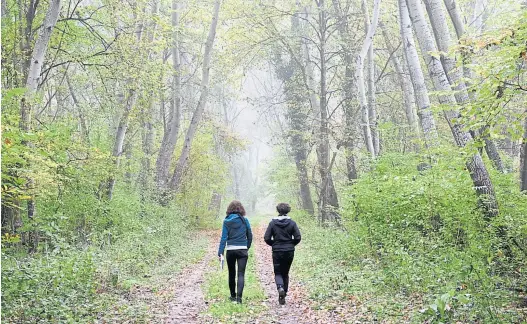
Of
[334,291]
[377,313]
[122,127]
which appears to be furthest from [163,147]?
[377,313]

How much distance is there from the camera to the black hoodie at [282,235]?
8.50m

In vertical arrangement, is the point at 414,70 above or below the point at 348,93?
below

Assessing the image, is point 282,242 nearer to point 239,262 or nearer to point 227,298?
point 239,262

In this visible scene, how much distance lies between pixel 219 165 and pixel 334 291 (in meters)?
19.6

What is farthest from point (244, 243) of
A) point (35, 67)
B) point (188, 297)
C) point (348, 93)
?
point (348, 93)

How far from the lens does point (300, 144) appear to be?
951 inches

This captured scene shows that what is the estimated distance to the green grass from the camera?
7.53 m

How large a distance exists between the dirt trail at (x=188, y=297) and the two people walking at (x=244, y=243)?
0.80 m

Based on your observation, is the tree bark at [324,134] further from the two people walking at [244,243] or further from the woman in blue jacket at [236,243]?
the woman in blue jacket at [236,243]

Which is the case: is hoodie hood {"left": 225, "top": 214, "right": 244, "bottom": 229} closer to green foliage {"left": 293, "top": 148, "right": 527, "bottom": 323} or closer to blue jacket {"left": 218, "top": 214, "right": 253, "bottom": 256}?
blue jacket {"left": 218, "top": 214, "right": 253, "bottom": 256}

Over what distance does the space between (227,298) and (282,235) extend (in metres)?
Answer: 1.60

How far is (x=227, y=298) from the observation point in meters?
8.63

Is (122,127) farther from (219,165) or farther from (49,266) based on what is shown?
(219,165)

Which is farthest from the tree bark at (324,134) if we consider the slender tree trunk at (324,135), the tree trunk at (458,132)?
the tree trunk at (458,132)
